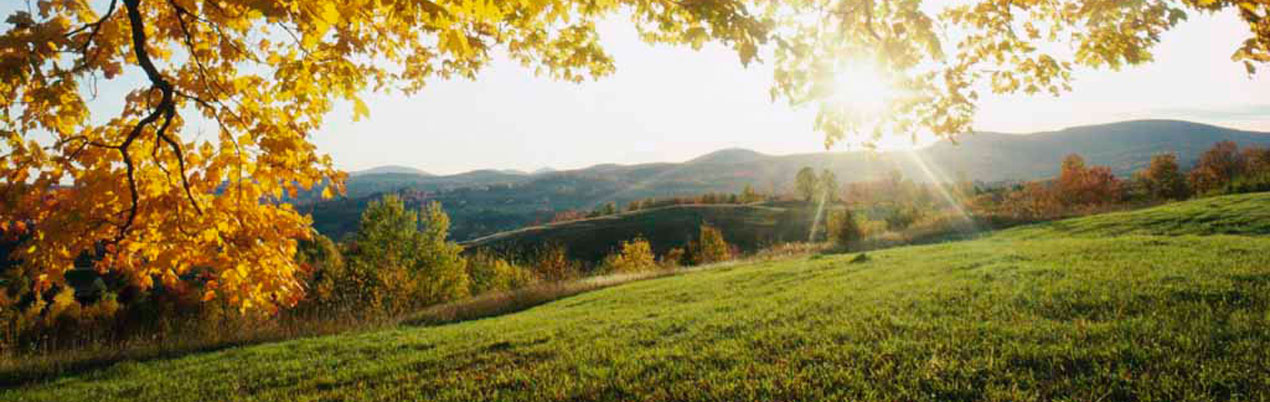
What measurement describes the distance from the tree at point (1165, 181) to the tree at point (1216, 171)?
1053 mm

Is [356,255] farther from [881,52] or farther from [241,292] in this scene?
[881,52]

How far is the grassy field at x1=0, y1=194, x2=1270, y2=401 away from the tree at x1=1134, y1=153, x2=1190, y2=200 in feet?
130

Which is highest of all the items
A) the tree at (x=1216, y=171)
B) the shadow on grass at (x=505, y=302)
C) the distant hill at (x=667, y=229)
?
the tree at (x=1216, y=171)

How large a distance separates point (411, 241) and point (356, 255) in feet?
10.7

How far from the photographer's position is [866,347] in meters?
5.60

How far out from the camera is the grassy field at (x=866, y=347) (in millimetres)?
4352

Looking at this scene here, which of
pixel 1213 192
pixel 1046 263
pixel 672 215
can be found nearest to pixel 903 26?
pixel 1046 263

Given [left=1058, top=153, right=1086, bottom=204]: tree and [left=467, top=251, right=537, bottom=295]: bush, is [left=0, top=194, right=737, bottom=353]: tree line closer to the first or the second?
[left=467, top=251, right=537, bottom=295]: bush

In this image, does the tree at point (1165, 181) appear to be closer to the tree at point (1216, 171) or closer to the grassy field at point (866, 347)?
the tree at point (1216, 171)

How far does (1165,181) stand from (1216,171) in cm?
1617

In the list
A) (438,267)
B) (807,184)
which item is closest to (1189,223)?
(438,267)

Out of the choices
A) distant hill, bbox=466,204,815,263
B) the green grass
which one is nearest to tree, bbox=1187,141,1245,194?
the green grass

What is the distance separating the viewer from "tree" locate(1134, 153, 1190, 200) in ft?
132

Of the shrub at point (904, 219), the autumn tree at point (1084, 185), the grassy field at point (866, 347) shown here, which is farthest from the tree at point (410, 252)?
the autumn tree at point (1084, 185)
